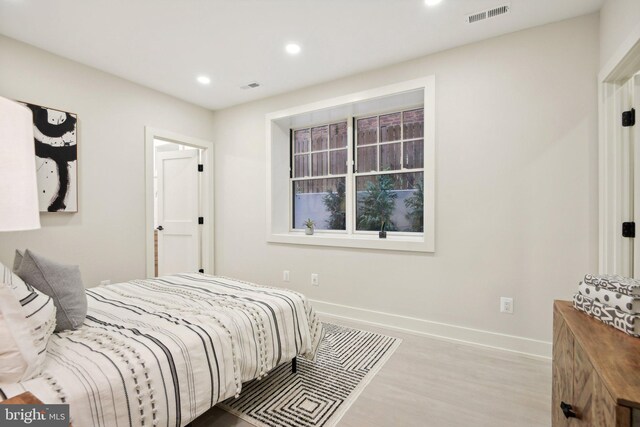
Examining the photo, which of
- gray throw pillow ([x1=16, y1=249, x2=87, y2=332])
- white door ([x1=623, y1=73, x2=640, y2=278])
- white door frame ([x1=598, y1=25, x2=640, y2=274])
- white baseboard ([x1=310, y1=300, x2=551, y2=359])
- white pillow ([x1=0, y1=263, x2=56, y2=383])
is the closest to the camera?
white pillow ([x1=0, y1=263, x2=56, y2=383])

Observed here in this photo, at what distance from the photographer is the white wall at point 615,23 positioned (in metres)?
1.74

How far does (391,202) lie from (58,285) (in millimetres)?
2948

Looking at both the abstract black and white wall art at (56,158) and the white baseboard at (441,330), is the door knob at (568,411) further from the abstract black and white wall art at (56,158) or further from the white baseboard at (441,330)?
the abstract black and white wall art at (56,158)

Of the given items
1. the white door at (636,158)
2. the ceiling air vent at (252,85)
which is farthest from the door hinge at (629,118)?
the ceiling air vent at (252,85)

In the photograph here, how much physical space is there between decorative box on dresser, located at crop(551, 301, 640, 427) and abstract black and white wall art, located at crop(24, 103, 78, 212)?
3.80m

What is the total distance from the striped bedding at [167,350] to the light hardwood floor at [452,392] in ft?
1.39

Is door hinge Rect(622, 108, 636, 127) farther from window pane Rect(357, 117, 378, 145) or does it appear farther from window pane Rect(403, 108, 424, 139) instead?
window pane Rect(357, 117, 378, 145)

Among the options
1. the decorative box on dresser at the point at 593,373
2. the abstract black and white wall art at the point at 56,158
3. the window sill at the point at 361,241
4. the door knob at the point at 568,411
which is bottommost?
the door knob at the point at 568,411

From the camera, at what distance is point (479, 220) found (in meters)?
2.67

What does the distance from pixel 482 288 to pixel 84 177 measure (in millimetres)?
3979

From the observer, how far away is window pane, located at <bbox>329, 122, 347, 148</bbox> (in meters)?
3.80

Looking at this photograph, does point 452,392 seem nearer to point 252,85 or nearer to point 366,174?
point 366,174

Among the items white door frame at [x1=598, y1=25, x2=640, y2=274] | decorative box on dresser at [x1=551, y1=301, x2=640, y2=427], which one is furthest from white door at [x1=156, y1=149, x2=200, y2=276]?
white door frame at [x1=598, y1=25, x2=640, y2=274]

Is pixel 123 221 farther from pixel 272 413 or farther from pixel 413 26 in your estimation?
pixel 413 26
